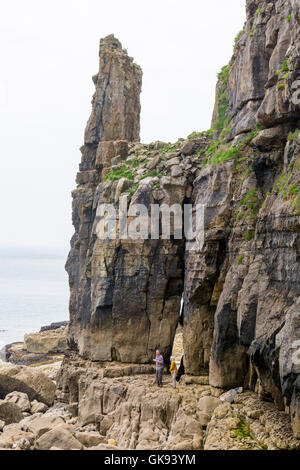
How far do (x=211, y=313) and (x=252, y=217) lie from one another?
5.79 meters

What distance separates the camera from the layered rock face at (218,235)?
676 inches

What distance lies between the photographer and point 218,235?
75.2ft

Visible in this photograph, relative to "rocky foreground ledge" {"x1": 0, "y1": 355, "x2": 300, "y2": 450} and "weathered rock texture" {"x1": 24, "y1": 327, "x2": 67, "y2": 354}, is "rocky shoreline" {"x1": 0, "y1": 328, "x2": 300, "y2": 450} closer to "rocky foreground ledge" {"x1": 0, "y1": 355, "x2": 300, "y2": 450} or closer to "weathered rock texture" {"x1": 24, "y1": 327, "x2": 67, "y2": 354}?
"rocky foreground ledge" {"x1": 0, "y1": 355, "x2": 300, "y2": 450}

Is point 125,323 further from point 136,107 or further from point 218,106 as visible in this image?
point 136,107

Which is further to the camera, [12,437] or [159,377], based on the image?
[159,377]

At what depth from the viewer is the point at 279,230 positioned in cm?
1700

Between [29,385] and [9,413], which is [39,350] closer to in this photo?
[29,385]

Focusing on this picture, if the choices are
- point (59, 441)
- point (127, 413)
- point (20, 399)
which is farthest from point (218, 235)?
point (20, 399)

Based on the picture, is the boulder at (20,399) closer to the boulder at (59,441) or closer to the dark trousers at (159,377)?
the dark trousers at (159,377)

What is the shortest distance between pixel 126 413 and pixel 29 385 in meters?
10.6

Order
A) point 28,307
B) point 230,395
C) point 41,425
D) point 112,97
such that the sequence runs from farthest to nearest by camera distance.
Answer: point 28,307 → point 112,97 → point 41,425 → point 230,395

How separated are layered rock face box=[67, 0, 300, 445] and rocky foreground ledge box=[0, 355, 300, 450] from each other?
903mm

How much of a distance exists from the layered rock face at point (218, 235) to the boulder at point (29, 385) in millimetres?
2610

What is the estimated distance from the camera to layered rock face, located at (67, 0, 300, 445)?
17172 millimetres
